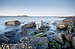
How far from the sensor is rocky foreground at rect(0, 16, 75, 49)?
232 cm

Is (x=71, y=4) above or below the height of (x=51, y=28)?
above

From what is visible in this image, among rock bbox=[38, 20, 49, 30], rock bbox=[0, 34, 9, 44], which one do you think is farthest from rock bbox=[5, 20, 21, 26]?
rock bbox=[38, 20, 49, 30]

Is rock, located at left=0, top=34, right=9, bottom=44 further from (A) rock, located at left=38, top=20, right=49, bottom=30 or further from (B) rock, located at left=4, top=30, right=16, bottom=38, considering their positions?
(A) rock, located at left=38, top=20, right=49, bottom=30

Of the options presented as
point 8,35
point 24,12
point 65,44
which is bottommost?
→ point 65,44

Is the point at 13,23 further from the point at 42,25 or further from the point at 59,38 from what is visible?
the point at 59,38

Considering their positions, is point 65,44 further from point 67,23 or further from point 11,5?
point 11,5

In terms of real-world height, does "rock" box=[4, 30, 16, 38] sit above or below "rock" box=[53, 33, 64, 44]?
above

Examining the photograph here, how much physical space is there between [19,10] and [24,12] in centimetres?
9

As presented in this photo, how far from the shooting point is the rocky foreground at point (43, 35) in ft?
7.63

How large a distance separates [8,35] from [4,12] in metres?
0.41

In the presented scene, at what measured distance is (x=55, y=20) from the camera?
2408mm

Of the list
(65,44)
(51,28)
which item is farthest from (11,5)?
(65,44)

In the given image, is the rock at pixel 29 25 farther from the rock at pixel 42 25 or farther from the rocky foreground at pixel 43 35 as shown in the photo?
the rock at pixel 42 25

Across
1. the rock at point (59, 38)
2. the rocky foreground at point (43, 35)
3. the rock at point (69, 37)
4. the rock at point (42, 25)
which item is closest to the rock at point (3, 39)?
the rocky foreground at point (43, 35)
